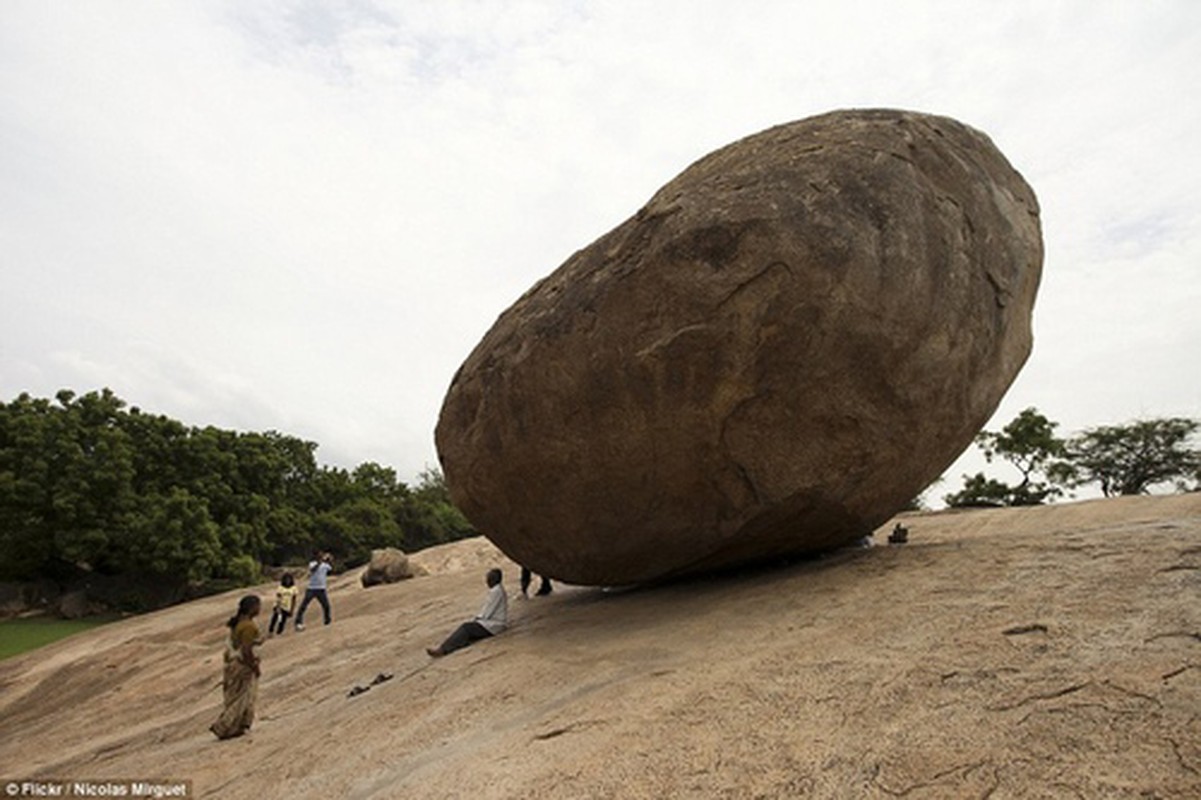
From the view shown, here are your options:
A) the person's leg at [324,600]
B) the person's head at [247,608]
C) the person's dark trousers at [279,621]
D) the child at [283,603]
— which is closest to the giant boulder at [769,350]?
the person's head at [247,608]

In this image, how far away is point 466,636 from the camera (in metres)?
7.20

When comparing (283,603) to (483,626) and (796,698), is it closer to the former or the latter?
(483,626)

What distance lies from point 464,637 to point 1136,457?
89.6 ft

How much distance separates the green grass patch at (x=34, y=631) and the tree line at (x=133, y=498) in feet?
6.08

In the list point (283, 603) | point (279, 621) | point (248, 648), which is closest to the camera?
point (248, 648)

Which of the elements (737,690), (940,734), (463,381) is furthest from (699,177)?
(940,734)

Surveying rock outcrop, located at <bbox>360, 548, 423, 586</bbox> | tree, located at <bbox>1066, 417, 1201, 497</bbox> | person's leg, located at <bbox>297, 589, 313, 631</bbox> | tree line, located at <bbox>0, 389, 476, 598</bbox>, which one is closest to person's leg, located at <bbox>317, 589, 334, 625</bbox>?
person's leg, located at <bbox>297, 589, 313, 631</bbox>

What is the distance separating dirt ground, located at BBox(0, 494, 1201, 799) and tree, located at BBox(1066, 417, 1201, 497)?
81.2 ft

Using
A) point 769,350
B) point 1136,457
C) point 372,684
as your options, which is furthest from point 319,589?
point 1136,457

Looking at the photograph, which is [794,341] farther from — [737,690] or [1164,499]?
[1164,499]

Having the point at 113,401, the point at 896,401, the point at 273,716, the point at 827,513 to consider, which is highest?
the point at 113,401

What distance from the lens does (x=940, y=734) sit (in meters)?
2.88

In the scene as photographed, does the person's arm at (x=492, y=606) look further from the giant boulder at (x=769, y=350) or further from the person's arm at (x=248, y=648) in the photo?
the person's arm at (x=248, y=648)

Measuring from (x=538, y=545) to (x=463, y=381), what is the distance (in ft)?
5.51
